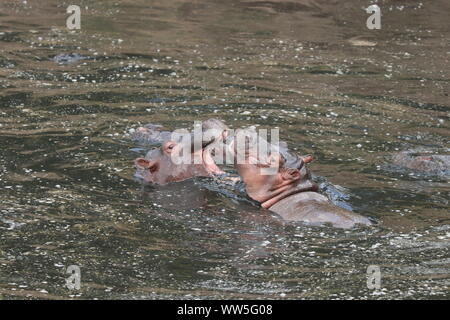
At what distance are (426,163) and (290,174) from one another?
1518 millimetres

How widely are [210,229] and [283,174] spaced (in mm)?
823

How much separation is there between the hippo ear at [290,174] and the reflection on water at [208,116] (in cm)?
35

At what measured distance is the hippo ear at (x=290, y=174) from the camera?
6.82 metres

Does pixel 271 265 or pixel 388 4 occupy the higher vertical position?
pixel 388 4

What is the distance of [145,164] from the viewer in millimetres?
7379

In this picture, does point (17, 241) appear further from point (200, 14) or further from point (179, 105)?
point (200, 14)

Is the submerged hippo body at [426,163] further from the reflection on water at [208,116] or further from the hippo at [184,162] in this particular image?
the hippo at [184,162]

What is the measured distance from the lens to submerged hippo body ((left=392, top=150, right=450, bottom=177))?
7629 mm

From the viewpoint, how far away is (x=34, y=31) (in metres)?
13.0

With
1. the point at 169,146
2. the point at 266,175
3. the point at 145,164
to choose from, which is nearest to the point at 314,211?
the point at 266,175

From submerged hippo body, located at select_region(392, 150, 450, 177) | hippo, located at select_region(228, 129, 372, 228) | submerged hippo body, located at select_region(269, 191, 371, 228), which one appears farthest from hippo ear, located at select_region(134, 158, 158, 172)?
submerged hippo body, located at select_region(392, 150, 450, 177)

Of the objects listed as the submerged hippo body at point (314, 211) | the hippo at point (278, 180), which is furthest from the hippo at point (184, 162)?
the submerged hippo body at point (314, 211)

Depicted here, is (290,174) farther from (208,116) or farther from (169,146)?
(208,116)

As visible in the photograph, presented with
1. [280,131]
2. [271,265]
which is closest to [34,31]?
[280,131]
